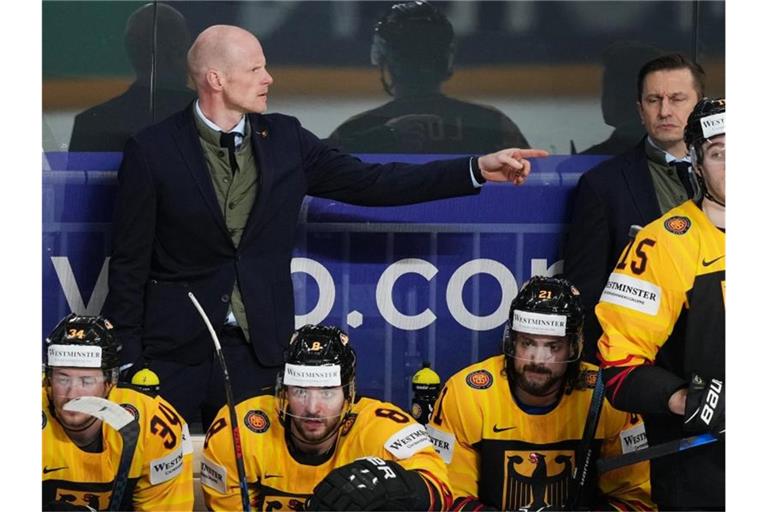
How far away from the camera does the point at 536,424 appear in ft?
15.2

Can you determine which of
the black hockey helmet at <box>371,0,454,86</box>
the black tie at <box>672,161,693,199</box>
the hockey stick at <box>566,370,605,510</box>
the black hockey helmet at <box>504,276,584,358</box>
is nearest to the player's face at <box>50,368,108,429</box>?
the black hockey helmet at <box>504,276,584,358</box>

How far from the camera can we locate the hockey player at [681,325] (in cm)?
359

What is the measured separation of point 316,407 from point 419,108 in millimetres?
1596

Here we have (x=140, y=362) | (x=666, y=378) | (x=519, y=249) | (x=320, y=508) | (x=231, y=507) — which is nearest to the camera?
(x=666, y=378)

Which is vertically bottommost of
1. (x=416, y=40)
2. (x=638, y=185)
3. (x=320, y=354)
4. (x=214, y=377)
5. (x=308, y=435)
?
(x=308, y=435)

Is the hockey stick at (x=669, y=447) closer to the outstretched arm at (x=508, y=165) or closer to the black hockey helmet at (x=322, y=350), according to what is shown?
the black hockey helmet at (x=322, y=350)

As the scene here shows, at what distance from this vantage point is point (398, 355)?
516cm

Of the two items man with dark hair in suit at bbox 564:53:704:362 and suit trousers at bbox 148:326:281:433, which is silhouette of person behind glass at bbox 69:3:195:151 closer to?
suit trousers at bbox 148:326:281:433

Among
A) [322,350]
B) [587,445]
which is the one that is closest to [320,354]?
[322,350]

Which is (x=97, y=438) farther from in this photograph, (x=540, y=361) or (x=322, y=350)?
(x=540, y=361)

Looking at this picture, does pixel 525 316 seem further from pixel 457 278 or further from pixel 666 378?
pixel 666 378

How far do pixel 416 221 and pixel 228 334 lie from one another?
867 mm

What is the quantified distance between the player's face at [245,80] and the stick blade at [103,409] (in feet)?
3.65

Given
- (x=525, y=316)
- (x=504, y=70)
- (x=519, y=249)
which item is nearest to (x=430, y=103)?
(x=504, y=70)
